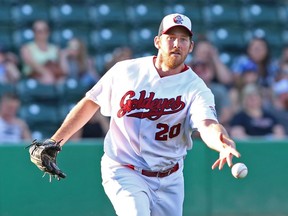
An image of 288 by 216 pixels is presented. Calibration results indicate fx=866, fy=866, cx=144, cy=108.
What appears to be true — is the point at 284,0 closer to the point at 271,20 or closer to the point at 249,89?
the point at 271,20

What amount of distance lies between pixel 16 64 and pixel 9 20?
91cm

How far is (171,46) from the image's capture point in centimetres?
581

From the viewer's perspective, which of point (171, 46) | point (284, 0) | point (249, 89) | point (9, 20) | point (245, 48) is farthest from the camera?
point (284, 0)

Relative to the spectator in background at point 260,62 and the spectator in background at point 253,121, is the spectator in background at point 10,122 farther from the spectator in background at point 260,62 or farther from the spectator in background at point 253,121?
the spectator in background at point 260,62

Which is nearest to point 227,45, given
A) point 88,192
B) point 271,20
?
point 271,20

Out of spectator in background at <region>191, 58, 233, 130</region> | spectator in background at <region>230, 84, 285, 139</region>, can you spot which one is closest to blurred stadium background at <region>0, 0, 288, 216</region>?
spectator in background at <region>230, 84, 285, 139</region>

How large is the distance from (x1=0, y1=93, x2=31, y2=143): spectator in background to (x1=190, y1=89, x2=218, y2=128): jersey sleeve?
4.25m

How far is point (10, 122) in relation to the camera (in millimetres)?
9727

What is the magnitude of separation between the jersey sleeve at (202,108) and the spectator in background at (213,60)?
16.3 ft

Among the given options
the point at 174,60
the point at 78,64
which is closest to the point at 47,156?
the point at 174,60

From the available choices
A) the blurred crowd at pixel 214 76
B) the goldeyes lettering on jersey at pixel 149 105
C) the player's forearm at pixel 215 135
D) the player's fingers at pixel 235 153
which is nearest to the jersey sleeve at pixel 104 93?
the goldeyes lettering on jersey at pixel 149 105

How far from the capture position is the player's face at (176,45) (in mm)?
5805

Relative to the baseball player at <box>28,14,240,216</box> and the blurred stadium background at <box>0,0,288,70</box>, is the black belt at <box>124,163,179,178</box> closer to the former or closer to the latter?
the baseball player at <box>28,14,240,216</box>

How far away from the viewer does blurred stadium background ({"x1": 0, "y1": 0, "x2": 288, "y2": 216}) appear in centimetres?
909
